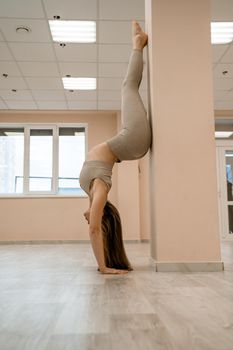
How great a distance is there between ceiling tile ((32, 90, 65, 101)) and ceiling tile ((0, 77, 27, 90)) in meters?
0.32

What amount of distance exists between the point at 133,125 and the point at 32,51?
111 inches

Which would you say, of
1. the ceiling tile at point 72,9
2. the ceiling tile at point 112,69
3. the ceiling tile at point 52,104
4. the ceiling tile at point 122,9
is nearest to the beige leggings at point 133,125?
the ceiling tile at point 122,9

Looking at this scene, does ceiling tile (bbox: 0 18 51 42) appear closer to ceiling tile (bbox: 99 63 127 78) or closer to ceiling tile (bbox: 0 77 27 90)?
ceiling tile (bbox: 99 63 127 78)

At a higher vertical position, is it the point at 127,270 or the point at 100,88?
the point at 100,88

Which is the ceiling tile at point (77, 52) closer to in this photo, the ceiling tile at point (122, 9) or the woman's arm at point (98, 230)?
the ceiling tile at point (122, 9)

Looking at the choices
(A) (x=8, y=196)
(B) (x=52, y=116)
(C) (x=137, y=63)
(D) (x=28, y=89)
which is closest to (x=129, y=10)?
(C) (x=137, y=63)

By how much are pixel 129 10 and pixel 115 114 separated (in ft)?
12.0

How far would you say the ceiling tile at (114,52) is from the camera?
4598mm

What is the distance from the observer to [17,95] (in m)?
6.36

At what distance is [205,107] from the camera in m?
2.59

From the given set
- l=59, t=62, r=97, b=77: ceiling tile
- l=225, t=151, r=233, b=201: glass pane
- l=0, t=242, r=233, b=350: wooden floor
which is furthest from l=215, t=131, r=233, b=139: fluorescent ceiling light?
l=0, t=242, r=233, b=350: wooden floor

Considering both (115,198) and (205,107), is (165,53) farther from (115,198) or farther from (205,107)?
(115,198)

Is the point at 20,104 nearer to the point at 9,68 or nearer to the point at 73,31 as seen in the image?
the point at 9,68

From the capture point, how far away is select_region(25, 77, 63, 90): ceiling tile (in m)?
5.65
